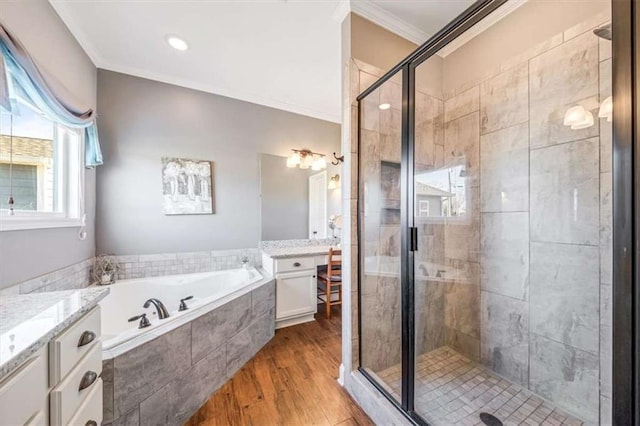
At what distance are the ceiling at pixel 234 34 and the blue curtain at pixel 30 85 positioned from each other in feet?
2.43

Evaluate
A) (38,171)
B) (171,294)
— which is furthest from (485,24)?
(171,294)

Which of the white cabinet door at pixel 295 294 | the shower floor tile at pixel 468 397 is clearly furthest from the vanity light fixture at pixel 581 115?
the white cabinet door at pixel 295 294

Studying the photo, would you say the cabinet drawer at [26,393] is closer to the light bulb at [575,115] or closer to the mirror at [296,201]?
the mirror at [296,201]

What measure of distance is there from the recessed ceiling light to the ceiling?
4cm

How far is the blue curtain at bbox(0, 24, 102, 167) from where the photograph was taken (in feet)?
3.95

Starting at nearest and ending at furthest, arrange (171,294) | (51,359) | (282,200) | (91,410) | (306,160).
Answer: (51,359) → (91,410) → (171,294) → (282,200) → (306,160)

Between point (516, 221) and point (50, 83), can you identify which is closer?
point (50, 83)

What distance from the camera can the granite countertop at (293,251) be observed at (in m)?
2.62

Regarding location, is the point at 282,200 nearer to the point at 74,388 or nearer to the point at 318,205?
the point at 318,205

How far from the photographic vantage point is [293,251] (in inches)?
117

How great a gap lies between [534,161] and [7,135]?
3.26 metres

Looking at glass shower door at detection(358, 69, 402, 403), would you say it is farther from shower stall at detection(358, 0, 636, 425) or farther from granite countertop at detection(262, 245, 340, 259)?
granite countertop at detection(262, 245, 340, 259)

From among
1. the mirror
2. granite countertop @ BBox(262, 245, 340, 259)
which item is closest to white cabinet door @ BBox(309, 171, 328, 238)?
the mirror

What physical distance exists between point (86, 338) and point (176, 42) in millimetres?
2318
